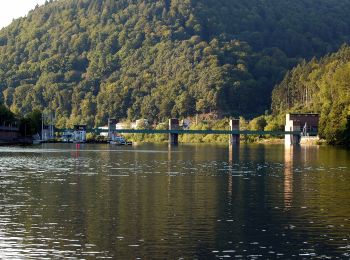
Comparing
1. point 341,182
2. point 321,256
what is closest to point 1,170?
point 341,182

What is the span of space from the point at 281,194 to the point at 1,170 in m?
29.7

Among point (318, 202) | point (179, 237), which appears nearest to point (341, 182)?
point (318, 202)

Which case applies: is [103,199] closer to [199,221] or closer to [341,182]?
[199,221]

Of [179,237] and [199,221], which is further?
[199,221]

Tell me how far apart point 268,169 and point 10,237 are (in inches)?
1847

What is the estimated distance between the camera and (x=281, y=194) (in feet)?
172

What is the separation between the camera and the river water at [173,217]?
107 ft

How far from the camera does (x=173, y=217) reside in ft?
133

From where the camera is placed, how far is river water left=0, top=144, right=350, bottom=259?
3262 centimetres

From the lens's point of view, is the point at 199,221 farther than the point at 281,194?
No

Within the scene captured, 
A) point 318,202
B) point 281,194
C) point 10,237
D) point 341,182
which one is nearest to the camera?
point 10,237

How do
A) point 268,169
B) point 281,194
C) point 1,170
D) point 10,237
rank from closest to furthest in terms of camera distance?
point 10,237 < point 281,194 < point 1,170 < point 268,169

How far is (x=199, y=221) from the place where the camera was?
129 ft

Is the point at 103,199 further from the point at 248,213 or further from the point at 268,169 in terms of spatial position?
the point at 268,169
